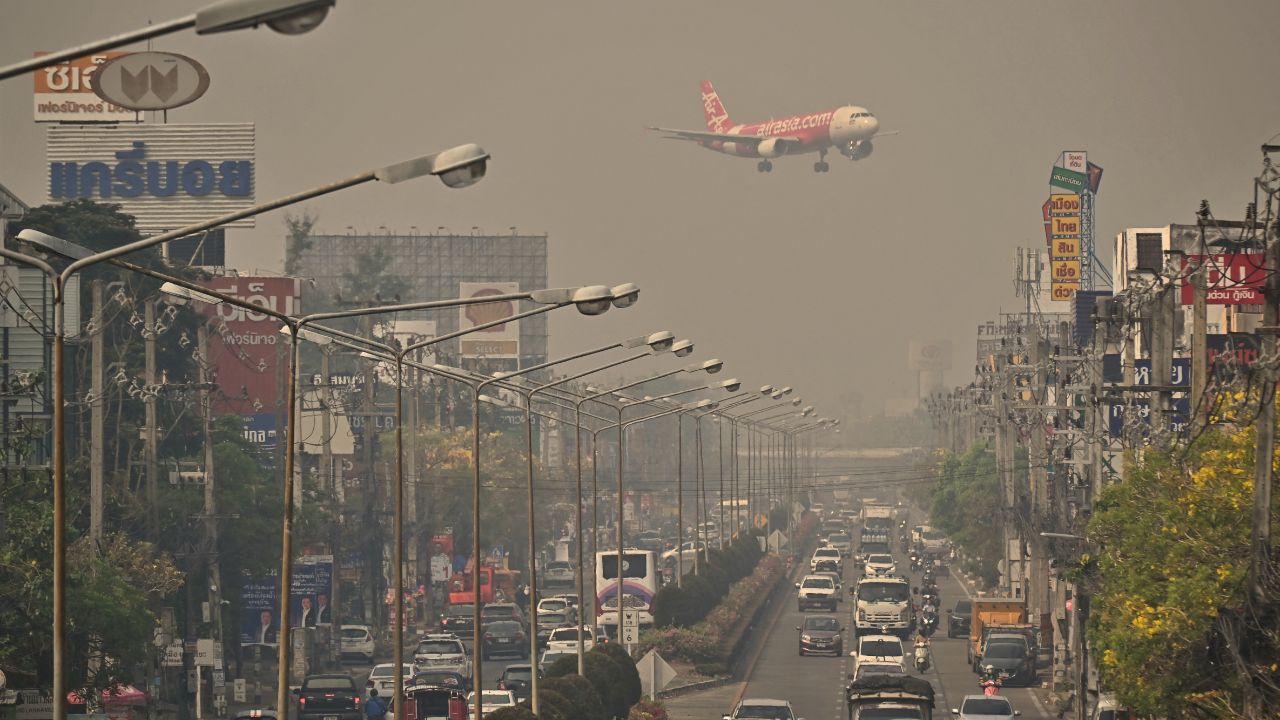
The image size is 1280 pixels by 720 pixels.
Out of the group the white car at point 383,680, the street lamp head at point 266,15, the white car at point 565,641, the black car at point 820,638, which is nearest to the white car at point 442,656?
the white car at point 565,641

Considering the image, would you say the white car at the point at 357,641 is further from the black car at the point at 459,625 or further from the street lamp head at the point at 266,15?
the street lamp head at the point at 266,15

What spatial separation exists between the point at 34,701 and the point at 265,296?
69183 mm

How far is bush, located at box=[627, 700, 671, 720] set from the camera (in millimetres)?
54438

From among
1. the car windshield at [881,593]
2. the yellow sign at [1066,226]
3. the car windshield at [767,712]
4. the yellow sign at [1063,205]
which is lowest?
the car windshield at [767,712]

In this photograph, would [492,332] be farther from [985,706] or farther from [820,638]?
[985,706]

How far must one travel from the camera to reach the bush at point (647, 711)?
54438mm

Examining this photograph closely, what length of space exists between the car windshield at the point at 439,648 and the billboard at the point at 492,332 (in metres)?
101

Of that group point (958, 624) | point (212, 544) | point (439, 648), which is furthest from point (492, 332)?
point (212, 544)

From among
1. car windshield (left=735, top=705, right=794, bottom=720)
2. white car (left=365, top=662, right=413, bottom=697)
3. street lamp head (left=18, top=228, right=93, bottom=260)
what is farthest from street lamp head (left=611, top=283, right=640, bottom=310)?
white car (left=365, top=662, right=413, bottom=697)

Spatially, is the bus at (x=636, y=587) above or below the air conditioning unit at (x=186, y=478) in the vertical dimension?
below

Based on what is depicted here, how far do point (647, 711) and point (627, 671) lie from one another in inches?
47.4

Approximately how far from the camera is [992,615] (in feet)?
249

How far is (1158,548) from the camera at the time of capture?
140 ft

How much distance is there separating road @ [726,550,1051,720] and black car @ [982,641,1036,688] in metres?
0.45
